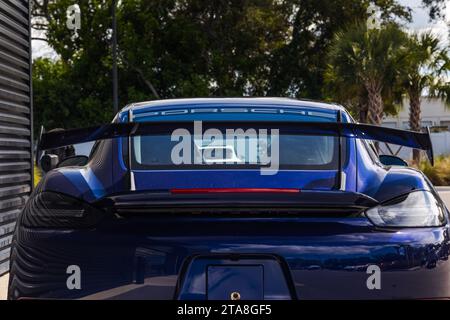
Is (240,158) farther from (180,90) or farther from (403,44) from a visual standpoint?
(180,90)

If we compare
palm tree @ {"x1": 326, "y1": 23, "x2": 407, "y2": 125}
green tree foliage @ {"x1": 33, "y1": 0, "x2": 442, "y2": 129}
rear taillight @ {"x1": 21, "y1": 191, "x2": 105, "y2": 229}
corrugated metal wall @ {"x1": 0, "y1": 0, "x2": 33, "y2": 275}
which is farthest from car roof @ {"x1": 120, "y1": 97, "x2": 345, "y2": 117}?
green tree foliage @ {"x1": 33, "y1": 0, "x2": 442, "y2": 129}

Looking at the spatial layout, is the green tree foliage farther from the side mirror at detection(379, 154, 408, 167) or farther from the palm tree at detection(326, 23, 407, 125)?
the side mirror at detection(379, 154, 408, 167)

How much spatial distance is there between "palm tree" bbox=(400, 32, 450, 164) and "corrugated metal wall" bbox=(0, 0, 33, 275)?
19.1m

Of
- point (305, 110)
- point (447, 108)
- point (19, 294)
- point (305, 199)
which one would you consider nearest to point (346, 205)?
point (305, 199)

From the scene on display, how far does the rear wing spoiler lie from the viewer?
10.2 feet

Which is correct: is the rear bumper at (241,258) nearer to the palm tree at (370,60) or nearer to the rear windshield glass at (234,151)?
the rear windshield glass at (234,151)

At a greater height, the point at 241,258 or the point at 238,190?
the point at 238,190

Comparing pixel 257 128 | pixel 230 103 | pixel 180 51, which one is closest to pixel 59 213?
pixel 257 128

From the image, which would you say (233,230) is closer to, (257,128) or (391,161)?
(257,128)

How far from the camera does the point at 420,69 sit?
25.1m

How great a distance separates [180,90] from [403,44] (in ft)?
32.2

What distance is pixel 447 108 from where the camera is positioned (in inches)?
1025

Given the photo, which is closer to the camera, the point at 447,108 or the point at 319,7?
the point at 447,108

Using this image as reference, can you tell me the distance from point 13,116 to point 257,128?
14.4ft
